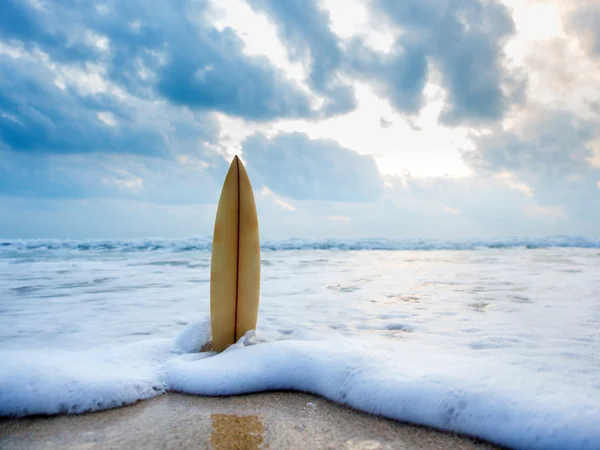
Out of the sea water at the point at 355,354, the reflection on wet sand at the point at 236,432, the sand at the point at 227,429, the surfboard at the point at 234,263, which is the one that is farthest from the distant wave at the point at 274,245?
the reflection on wet sand at the point at 236,432

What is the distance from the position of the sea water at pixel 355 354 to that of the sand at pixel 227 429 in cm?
7

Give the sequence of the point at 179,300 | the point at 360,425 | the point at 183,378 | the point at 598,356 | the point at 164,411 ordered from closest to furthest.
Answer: the point at 360,425
the point at 164,411
the point at 183,378
the point at 598,356
the point at 179,300

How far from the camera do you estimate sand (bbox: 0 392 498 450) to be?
4.39 feet

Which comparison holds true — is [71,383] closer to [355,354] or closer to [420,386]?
[355,354]

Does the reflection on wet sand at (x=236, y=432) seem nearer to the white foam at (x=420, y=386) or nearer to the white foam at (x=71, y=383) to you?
the white foam at (x=420, y=386)

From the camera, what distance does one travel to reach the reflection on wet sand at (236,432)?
51.9 inches

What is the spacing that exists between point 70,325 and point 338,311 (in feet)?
6.54

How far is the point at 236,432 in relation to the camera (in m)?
1.41

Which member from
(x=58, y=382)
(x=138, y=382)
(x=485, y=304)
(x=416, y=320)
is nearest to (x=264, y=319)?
(x=416, y=320)

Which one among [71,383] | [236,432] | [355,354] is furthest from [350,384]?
[71,383]

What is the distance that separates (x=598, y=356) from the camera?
208cm

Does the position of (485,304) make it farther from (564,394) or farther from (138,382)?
(138,382)

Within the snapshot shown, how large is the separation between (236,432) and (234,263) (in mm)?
1061

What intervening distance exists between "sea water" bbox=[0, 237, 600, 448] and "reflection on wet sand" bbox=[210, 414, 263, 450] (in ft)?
0.89
